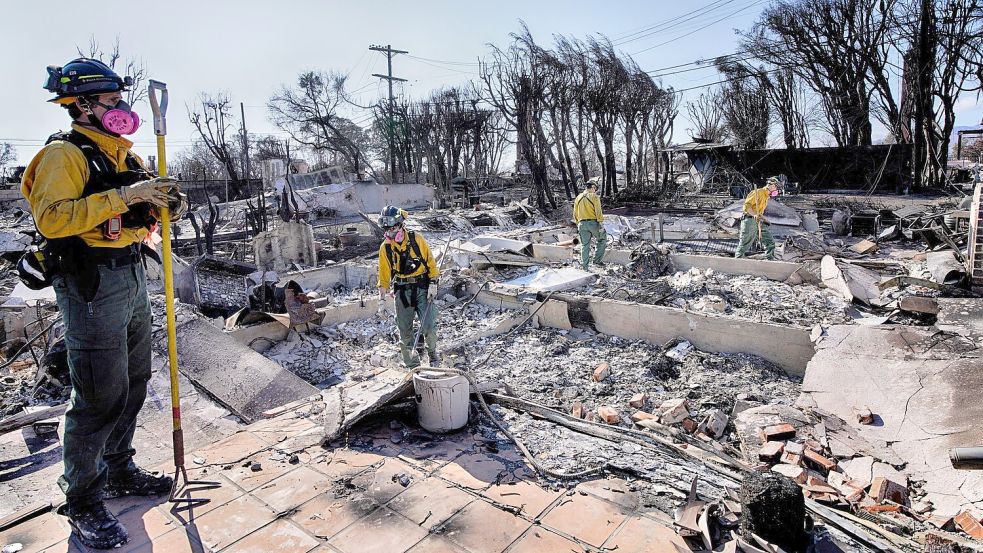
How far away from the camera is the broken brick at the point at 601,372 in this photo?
573 centimetres

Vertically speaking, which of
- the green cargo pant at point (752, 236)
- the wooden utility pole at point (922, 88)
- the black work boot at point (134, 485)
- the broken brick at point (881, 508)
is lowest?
the broken brick at point (881, 508)

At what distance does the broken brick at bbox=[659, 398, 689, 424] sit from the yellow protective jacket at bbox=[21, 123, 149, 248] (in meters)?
4.07

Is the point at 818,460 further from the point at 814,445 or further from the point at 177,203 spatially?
the point at 177,203

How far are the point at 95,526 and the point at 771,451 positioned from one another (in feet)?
13.0

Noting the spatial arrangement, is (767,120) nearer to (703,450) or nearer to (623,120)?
(623,120)

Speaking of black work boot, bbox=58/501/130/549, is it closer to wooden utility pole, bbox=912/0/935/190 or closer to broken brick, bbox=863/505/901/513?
broken brick, bbox=863/505/901/513

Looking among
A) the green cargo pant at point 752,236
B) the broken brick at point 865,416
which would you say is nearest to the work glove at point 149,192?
the broken brick at point 865,416

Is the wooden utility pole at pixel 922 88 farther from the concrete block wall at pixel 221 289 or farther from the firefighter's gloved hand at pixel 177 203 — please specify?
the firefighter's gloved hand at pixel 177 203

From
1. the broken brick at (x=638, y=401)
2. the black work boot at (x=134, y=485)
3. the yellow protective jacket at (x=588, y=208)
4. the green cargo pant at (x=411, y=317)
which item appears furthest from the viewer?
the yellow protective jacket at (x=588, y=208)

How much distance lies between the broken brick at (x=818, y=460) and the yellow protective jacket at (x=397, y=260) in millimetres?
3871

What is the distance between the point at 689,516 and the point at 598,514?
15.4 inches

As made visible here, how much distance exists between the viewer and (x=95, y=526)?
7.67 feet

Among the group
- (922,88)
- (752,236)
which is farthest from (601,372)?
(922,88)

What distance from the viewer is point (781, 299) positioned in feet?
25.8
